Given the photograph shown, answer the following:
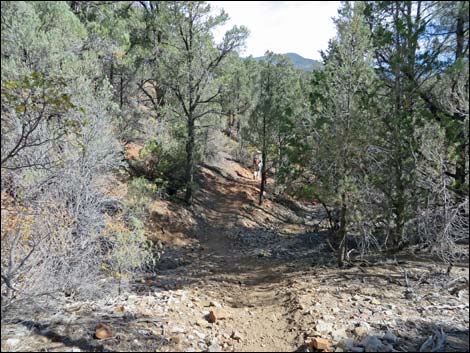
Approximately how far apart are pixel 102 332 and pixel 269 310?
3.09 meters

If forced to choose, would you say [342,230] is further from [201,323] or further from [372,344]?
[201,323]

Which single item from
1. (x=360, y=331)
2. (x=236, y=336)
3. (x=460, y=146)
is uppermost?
(x=460, y=146)

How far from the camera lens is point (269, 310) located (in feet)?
20.0

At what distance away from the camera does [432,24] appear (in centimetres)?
739

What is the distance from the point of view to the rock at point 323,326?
480 cm

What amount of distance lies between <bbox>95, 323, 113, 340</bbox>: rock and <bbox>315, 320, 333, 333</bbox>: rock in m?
3.06

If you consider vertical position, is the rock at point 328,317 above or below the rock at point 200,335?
below

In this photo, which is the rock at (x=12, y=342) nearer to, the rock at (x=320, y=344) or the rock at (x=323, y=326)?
Result: the rock at (x=320, y=344)

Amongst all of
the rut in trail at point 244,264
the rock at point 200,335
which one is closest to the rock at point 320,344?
the rut in trail at point 244,264

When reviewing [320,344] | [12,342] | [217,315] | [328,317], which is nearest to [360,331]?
[328,317]

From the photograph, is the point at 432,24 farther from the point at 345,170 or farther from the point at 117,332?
the point at 117,332

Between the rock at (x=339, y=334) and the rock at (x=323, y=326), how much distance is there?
0.32 feet

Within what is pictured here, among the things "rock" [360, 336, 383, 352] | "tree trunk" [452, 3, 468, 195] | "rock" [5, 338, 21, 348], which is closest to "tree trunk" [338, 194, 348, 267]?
"tree trunk" [452, 3, 468, 195]

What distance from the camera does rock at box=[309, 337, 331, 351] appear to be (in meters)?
4.19
